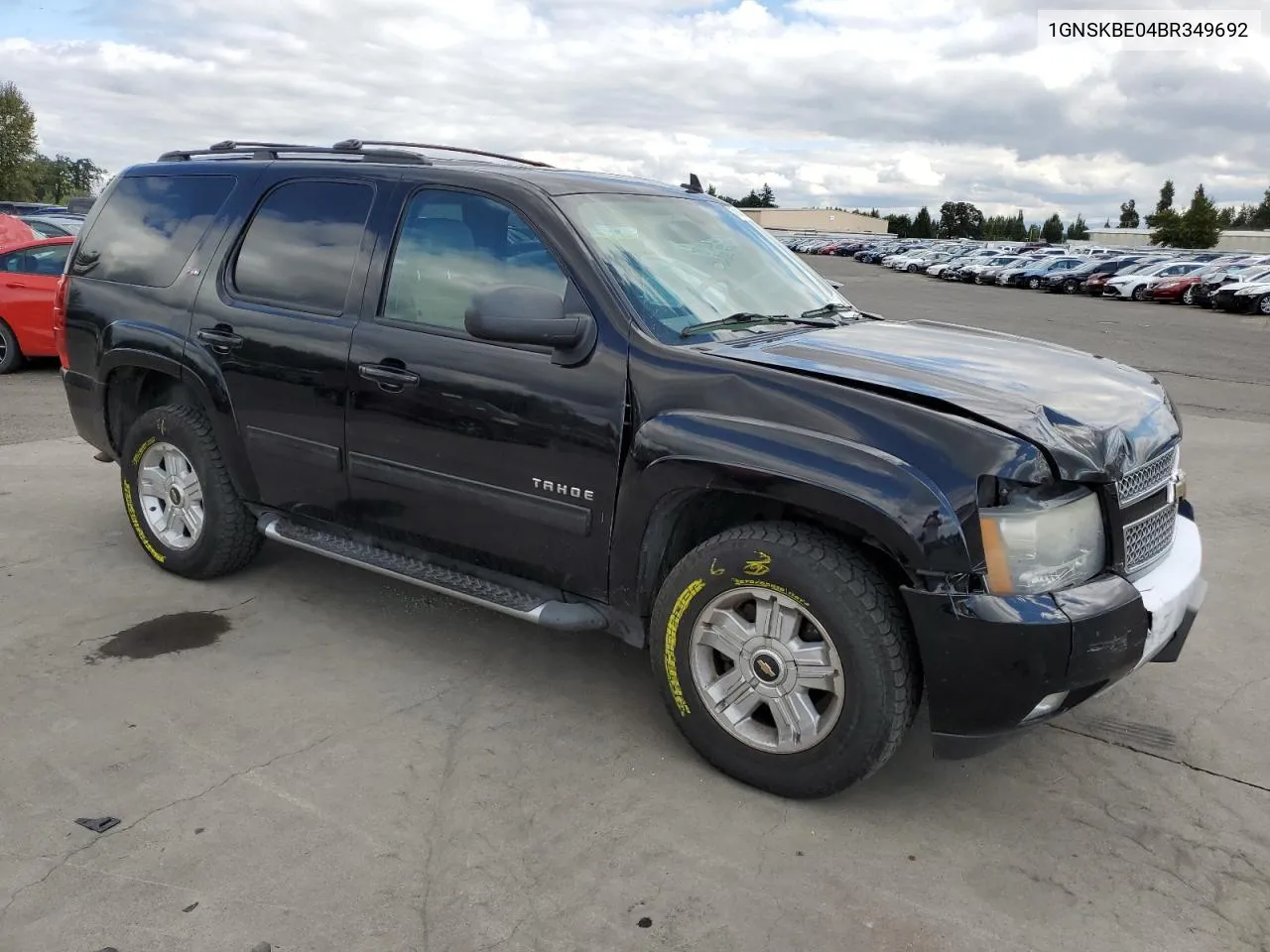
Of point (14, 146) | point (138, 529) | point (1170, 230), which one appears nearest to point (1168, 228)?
point (1170, 230)

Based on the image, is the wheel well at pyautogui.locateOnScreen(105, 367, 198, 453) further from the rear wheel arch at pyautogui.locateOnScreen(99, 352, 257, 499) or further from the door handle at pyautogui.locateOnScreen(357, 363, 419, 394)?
the door handle at pyautogui.locateOnScreen(357, 363, 419, 394)

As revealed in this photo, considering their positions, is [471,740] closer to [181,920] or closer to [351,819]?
[351,819]

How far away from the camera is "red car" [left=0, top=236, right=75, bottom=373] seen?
10.7 meters

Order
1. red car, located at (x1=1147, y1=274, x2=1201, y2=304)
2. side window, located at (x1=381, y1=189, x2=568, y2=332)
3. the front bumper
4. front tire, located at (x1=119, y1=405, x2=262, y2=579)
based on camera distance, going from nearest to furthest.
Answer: the front bumper, side window, located at (x1=381, y1=189, x2=568, y2=332), front tire, located at (x1=119, y1=405, x2=262, y2=579), red car, located at (x1=1147, y1=274, x2=1201, y2=304)

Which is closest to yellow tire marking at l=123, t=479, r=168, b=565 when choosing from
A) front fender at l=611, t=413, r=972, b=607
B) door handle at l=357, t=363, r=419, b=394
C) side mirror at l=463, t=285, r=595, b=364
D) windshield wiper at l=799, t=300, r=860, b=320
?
door handle at l=357, t=363, r=419, b=394

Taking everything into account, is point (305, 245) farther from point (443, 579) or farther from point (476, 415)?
point (443, 579)

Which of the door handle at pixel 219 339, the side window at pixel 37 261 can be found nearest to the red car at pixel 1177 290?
the side window at pixel 37 261

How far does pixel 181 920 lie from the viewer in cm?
261

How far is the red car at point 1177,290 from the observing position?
3244 cm

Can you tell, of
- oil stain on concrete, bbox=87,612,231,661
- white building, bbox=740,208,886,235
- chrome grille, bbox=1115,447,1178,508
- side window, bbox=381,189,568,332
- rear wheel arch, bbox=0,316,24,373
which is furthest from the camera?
white building, bbox=740,208,886,235

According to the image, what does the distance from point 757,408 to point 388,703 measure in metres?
1.82

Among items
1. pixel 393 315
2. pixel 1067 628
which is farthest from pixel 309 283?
pixel 1067 628

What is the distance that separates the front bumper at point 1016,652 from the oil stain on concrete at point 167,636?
299 centimetres

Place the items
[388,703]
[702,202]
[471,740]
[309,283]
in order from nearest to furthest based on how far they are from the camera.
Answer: [471,740]
[388,703]
[309,283]
[702,202]
